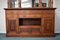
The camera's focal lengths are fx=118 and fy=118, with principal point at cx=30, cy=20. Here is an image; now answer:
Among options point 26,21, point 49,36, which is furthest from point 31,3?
point 49,36

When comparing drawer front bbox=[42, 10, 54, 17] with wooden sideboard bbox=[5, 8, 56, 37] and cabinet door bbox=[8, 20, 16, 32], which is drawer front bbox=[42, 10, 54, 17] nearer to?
wooden sideboard bbox=[5, 8, 56, 37]

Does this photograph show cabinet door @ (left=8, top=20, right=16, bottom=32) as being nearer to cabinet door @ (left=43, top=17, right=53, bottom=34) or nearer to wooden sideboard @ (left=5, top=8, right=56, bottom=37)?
wooden sideboard @ (left=5, top=8, right=56, bottom=37)

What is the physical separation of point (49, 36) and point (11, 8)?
1829 mm

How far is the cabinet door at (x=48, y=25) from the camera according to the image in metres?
4.57

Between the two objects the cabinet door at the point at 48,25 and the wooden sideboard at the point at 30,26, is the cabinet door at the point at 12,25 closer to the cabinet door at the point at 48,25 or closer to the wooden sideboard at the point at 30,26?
the wooden sideboard at the point at 30,26

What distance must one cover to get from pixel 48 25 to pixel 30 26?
2.31 ft

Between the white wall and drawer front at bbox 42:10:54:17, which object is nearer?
drawer front at bbox 42:10:54:17

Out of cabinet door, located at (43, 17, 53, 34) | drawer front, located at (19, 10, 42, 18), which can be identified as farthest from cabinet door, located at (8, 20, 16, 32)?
cabinet door, located at (43, 17, 53, 34)

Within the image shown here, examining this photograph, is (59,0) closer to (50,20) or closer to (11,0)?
(50,20)

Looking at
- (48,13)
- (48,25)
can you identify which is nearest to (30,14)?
(48,13)

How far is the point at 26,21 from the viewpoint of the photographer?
5066 mm

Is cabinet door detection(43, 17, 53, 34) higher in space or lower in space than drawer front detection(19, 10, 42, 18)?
lower

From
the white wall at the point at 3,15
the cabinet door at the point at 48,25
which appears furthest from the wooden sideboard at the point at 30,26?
the white wall at the point at 3,15

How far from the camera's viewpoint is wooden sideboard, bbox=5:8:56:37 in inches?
178
